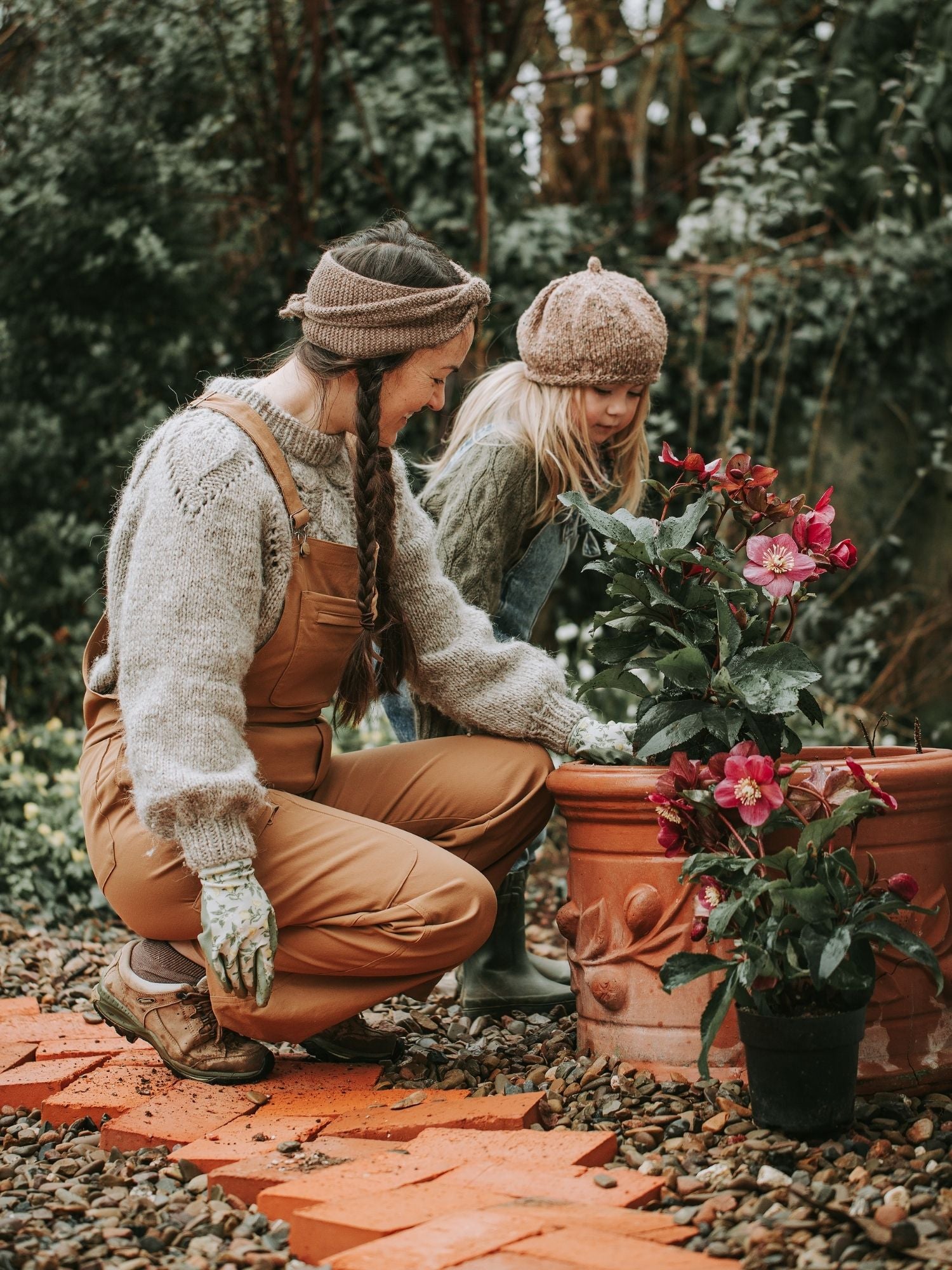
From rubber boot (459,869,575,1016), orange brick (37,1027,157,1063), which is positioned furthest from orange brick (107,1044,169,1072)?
rubber boot (459,869,575,1016)

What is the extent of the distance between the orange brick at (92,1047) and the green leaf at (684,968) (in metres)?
0.99

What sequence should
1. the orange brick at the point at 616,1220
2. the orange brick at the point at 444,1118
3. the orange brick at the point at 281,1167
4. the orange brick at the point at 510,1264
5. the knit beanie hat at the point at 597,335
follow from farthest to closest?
1. the knit beanie hat at the point at 597,335
2. the orange brick at the point at 444,1118
3. the orange brick at the point at 281,1167
4. the orange brick at the point at 616,1220
5. the orange brick at the point at 510,1264

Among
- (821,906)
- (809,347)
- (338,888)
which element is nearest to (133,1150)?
(338,888)

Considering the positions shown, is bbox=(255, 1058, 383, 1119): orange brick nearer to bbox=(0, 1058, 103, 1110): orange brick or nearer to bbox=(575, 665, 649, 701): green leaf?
bbox=(0, 1058, 103, 1110): orange brick

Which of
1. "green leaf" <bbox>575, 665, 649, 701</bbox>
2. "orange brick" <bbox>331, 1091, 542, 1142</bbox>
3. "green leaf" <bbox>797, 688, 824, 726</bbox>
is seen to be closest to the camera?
"orange brick" <bbox>331, 1091, 542, 1142</bbox>

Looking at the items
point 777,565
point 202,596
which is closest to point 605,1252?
point 777,565

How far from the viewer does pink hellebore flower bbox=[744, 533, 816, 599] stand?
188 cm

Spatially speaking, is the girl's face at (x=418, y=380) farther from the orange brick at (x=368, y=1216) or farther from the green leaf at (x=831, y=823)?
the orange brick at (x=368, y=1216)

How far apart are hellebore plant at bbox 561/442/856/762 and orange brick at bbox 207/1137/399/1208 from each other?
688 mm

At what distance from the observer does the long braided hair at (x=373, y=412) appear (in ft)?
7.02

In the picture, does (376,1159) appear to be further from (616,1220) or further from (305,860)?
(305,860)

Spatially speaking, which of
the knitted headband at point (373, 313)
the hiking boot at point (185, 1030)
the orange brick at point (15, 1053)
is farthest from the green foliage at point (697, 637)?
the orange brick at point (15, 1053)

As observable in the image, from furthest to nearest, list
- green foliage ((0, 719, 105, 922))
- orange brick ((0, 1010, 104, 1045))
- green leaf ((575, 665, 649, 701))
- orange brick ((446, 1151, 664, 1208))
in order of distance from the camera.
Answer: green foliage ((0, 719, 105, 922)), orange brick ((0, 1010, 104, 1045)), green leaf ((575, 665, 649, 701)), orange brick ((446, 1151, 664, 1208))

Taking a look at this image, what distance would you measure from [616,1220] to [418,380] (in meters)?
1.30
